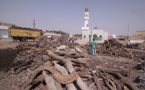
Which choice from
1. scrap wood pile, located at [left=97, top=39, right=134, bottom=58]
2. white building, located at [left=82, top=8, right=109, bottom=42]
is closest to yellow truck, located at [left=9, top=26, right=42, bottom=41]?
white building, located at [left=82, top=8, right=109, bottom=42]

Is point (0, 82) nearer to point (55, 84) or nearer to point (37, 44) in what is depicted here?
point (55, 84)

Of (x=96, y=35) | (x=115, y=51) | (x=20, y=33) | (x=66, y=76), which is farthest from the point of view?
(x=96, y=35)

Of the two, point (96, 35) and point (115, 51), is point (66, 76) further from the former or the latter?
point (96, 35)

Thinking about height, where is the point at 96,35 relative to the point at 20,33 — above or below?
above

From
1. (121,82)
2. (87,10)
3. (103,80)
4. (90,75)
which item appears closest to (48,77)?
(90,75)

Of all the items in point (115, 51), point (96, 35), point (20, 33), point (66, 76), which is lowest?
point (66, 76)

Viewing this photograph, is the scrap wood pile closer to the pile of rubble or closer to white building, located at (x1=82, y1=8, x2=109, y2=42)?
the pile of rubble

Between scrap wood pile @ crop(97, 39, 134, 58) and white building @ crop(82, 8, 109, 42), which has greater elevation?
white building @ crop(82, 8, 109, 42)

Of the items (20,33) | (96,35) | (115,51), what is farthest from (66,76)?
(96,35)

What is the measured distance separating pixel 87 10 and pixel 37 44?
28.5 meters

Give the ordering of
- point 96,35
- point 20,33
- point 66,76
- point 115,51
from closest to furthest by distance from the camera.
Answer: point 66,76, point 115,51, point 20,33, point 96,35

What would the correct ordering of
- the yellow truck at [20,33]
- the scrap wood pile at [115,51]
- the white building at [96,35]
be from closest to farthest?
the scrap wood pile at [115,51] → the yellow truck at [20,33] → the white building at [96,35]

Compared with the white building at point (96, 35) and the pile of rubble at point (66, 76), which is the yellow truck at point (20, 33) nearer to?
the pile of rubble at point (66, 76)

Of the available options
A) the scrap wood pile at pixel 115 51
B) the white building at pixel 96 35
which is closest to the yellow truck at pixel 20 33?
the white building at pixel 96 35
